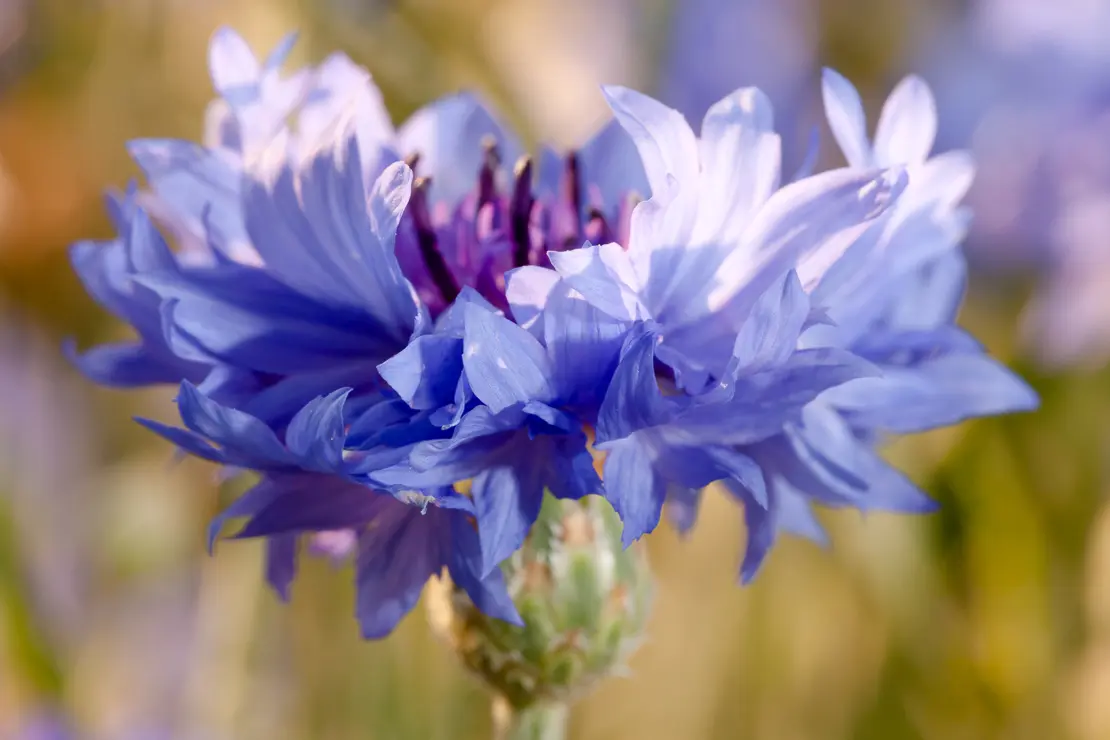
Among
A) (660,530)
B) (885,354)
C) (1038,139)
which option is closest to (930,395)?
(885,354)

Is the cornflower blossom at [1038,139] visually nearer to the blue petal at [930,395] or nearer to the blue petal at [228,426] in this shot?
the blue petal at [930,395]

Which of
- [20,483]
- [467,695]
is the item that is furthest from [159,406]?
[467,695]

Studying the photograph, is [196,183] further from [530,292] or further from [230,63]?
[530,292]

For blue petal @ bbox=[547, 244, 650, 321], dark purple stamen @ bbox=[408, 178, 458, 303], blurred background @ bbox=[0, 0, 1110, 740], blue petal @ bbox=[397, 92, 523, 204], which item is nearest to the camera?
blue petal @ bbox=[547, 244, 650, 321]

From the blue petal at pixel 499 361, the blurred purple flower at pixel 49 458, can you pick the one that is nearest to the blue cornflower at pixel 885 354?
the blue petal at pixel 499 361

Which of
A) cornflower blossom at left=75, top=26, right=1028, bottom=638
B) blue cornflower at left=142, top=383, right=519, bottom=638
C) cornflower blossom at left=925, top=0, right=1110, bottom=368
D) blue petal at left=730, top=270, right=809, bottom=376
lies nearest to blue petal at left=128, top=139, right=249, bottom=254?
cornflower blossom at left=75, top=26, right=1028, bottom=638

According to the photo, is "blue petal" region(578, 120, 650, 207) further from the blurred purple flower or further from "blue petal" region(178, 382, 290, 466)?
the blurred purple flower

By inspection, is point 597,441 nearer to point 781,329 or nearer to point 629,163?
point 781,329
